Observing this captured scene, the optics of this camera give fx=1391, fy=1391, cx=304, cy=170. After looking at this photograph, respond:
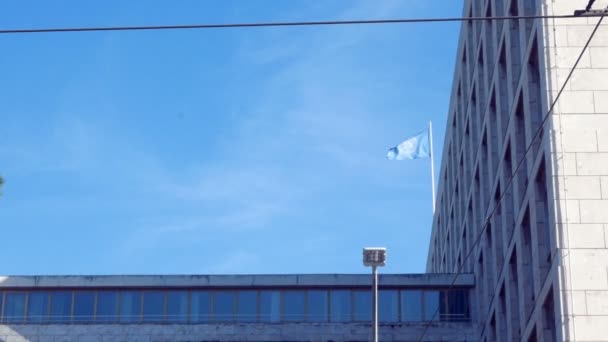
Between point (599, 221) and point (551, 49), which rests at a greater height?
point (551, 49)

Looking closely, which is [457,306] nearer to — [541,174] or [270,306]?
[270,306]

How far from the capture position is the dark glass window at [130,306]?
2657 inches

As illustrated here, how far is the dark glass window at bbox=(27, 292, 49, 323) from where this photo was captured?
222 ft

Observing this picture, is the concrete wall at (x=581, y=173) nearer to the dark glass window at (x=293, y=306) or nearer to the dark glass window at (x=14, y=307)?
the dark glass window at (x=293, y=306)

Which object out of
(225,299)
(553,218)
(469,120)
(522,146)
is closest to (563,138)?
(553,218)

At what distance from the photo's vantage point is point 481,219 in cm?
6172

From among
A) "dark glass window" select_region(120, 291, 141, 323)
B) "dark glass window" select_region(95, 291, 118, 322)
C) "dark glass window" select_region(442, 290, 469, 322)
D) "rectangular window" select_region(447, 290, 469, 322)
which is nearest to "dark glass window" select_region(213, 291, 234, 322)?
"dark glass window" select_region(120, 291, 141, 323)

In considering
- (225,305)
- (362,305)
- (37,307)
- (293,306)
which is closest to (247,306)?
(225,305)

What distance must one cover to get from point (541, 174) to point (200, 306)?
28163mm

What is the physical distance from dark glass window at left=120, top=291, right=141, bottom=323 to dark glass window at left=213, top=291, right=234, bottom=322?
12.2ft

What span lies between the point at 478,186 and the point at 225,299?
13.6m

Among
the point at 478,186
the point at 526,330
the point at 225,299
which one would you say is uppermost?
the point at 478,186

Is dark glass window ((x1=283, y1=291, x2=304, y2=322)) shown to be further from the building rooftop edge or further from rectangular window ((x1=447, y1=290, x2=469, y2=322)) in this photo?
rectangular window ((x1=447, y1=290, x2=469, y2=322))

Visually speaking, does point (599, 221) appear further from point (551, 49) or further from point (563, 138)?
point (551, 49)
